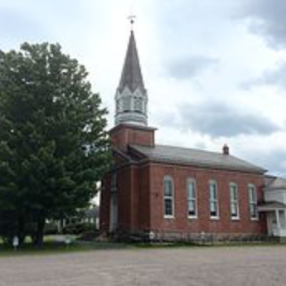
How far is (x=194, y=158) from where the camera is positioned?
117 feet

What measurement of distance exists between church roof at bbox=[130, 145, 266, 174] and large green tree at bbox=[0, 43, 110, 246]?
20.3 ft

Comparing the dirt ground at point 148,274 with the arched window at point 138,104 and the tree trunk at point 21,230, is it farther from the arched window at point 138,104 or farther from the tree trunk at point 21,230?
the arched window at point 138,104

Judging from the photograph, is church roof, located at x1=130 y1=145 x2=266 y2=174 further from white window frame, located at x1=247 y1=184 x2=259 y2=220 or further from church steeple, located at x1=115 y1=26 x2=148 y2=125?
church steeple, located at x1=115 y1=26 x2=148 y2=125

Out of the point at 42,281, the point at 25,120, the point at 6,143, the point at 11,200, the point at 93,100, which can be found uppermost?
the point at 93,100

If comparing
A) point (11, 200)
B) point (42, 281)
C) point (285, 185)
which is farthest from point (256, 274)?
point (285, 185)

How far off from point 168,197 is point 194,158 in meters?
4.60

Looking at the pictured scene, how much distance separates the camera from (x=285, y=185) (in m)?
37.2

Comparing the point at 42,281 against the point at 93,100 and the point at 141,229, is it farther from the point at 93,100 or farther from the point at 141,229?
the point at 141,229

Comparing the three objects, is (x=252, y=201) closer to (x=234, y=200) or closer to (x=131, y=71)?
(x=234, y=200)

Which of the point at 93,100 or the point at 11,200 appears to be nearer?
the point at 11,200

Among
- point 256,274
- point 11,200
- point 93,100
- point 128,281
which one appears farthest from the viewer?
point 93,100

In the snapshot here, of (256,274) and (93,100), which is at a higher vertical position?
(93,100)

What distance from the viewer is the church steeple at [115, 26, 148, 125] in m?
37.7

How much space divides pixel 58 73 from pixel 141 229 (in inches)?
520
